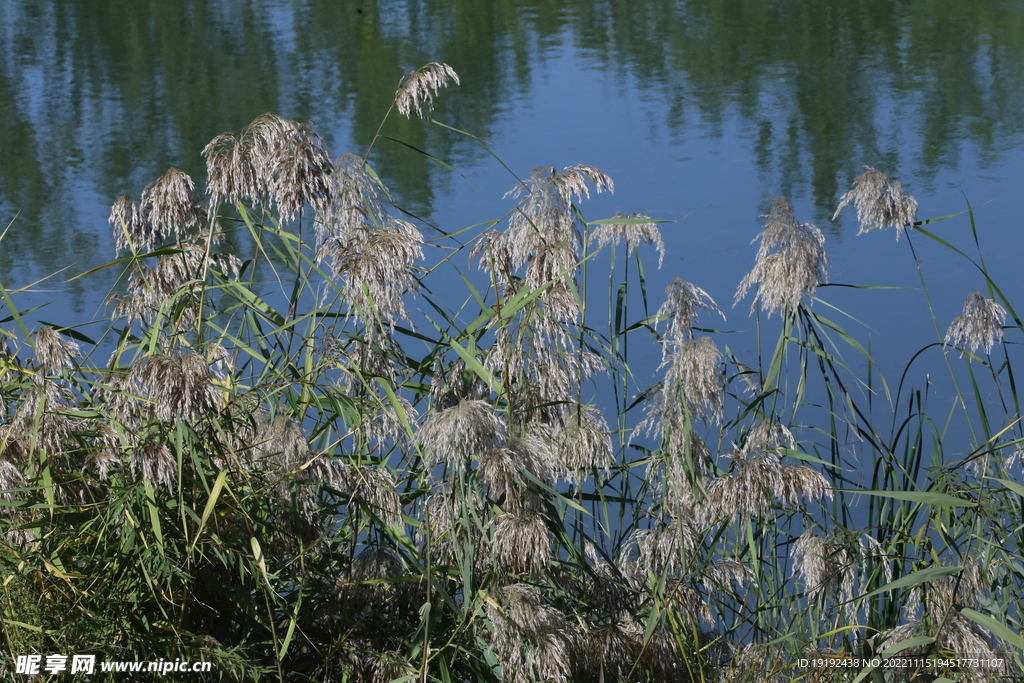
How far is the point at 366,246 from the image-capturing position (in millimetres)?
1252

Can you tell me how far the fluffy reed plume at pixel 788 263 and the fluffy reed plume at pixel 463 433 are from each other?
0.41 meters

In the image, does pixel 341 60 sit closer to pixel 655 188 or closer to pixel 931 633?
pixel 655 188

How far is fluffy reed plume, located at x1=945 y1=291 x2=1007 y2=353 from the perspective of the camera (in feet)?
4.51

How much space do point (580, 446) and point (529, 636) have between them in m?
0.29

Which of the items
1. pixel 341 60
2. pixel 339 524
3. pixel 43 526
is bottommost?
pixel 339 524

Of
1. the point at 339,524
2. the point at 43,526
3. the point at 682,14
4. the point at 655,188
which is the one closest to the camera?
the point at 43,526

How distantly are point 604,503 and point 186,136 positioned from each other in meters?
3.18

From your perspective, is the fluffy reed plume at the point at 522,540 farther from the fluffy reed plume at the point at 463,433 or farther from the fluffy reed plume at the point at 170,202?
the fluffy reed plume at the point at 170,202

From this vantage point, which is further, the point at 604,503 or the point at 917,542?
the point at 604,503

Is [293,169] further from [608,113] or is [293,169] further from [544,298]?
[608,113]

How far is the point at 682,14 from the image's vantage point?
587cm

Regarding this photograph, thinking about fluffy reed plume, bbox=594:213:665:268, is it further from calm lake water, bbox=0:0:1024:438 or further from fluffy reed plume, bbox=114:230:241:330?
calm lake water, bbox=0:0:1024:438

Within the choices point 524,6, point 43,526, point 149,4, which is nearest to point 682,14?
point 524,6

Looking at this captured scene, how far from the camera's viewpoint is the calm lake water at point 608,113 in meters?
2.91
